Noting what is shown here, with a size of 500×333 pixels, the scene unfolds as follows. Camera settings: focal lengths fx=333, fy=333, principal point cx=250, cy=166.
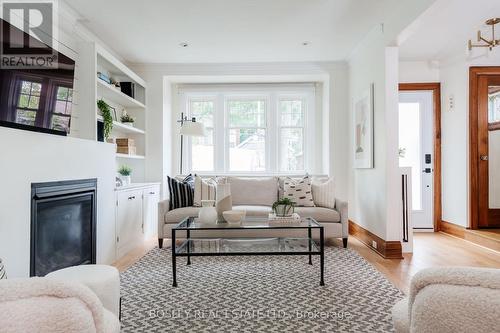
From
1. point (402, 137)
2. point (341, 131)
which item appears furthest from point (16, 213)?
point (402, 137)

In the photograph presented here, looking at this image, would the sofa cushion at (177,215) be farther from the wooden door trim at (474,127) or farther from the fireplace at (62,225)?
the wooden door trim at (474,127)

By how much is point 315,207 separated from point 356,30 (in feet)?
7.32

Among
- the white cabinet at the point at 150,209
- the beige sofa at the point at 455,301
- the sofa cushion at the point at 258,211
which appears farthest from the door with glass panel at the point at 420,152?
the beige sofa at the point at 455,301

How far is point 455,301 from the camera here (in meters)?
0.63

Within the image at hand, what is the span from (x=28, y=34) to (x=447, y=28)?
4354 mm

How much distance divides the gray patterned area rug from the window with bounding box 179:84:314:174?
254 centimetres

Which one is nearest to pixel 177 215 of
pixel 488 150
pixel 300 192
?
pixel 300 192

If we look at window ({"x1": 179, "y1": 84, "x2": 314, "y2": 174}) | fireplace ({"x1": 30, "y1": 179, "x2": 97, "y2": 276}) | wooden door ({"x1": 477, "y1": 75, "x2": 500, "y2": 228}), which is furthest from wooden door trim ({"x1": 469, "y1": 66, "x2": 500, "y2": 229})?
fireplace ({"x1": 30, "y1": 179, "x2": 97, "y2": 276})

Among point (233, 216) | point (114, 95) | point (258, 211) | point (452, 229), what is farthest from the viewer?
point (452, 229)

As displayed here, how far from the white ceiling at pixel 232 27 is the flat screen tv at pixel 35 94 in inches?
45.9

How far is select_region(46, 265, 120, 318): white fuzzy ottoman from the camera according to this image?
163 centimetres

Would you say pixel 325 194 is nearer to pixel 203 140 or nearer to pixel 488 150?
pixel 488 150

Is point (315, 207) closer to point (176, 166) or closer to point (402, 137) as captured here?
point (402, 137)

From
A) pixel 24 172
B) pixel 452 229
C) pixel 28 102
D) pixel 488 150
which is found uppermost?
pixel 28 102
